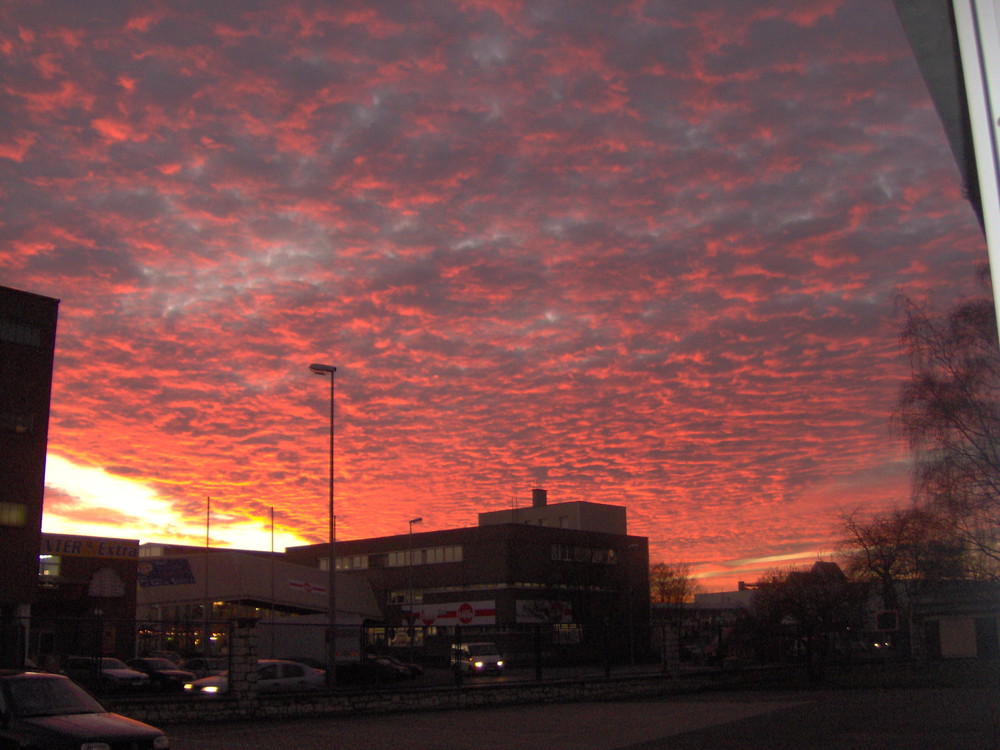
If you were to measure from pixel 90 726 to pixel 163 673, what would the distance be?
22691 mm

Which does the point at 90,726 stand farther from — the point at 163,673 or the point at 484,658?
the point at 484,658

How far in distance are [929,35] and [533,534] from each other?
229 feet

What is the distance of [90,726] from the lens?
468 inches

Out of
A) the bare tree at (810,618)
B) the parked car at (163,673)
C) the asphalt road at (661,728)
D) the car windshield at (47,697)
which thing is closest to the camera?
the car windshield at (47,697)

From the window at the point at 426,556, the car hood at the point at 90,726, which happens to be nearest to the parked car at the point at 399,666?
the car hood at the point at 90,726

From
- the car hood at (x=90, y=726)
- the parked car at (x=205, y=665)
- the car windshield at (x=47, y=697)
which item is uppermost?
the car windshield at (x=47, y=697)

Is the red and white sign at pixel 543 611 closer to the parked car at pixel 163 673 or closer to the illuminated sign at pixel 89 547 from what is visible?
the illuminated sign at pixel 89 547

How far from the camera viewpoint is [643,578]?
269ft

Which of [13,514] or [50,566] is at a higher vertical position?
[13,514]

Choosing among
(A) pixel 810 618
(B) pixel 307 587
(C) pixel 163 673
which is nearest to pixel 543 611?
(B) pixel 307 587

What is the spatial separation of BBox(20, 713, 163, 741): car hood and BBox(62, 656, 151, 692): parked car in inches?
274

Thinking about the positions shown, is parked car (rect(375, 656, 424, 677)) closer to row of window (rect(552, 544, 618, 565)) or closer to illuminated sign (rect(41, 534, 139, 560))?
illuminated sign (rect(41, 534, 139, 560))

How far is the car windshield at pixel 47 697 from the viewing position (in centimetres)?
1208

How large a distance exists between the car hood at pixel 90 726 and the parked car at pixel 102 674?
22.8ft
